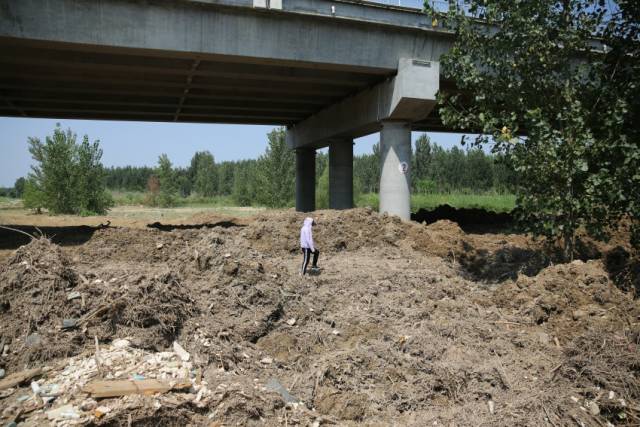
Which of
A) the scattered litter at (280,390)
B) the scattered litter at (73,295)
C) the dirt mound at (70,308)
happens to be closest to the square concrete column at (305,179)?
the dirt mound at (70,308)

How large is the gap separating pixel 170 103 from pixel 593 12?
52.1ft

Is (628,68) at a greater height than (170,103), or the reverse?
(170,103)

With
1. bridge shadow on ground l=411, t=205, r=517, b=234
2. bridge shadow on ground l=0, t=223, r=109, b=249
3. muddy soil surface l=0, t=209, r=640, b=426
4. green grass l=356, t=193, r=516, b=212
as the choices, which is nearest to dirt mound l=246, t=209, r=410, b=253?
muddy soil surface l=0, t=209, r=640, b=426

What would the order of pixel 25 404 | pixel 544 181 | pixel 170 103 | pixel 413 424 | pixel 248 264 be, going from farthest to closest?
1. pixel 170 103
2. pixel 544 181
3. pixel 248 264
4. pixel 413 424
5. pixel 25 404

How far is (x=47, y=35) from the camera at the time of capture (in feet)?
38.2

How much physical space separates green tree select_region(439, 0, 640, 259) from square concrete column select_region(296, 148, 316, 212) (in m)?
15.5

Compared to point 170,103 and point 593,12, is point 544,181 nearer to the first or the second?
point 593,12

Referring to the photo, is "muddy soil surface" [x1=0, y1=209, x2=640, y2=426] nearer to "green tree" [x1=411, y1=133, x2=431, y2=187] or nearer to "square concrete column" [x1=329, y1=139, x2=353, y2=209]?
"square concrete column" [x1=329, y1=139, x2=353, y2=209]

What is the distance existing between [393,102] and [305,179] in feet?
34.0

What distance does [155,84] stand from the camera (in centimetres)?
1647

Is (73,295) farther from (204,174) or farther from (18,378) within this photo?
(204,174)

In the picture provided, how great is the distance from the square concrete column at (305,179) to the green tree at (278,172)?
32.4 ft

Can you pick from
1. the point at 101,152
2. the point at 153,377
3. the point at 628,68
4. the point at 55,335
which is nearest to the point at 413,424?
the point at 153,377

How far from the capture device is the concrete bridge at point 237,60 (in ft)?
39.8
